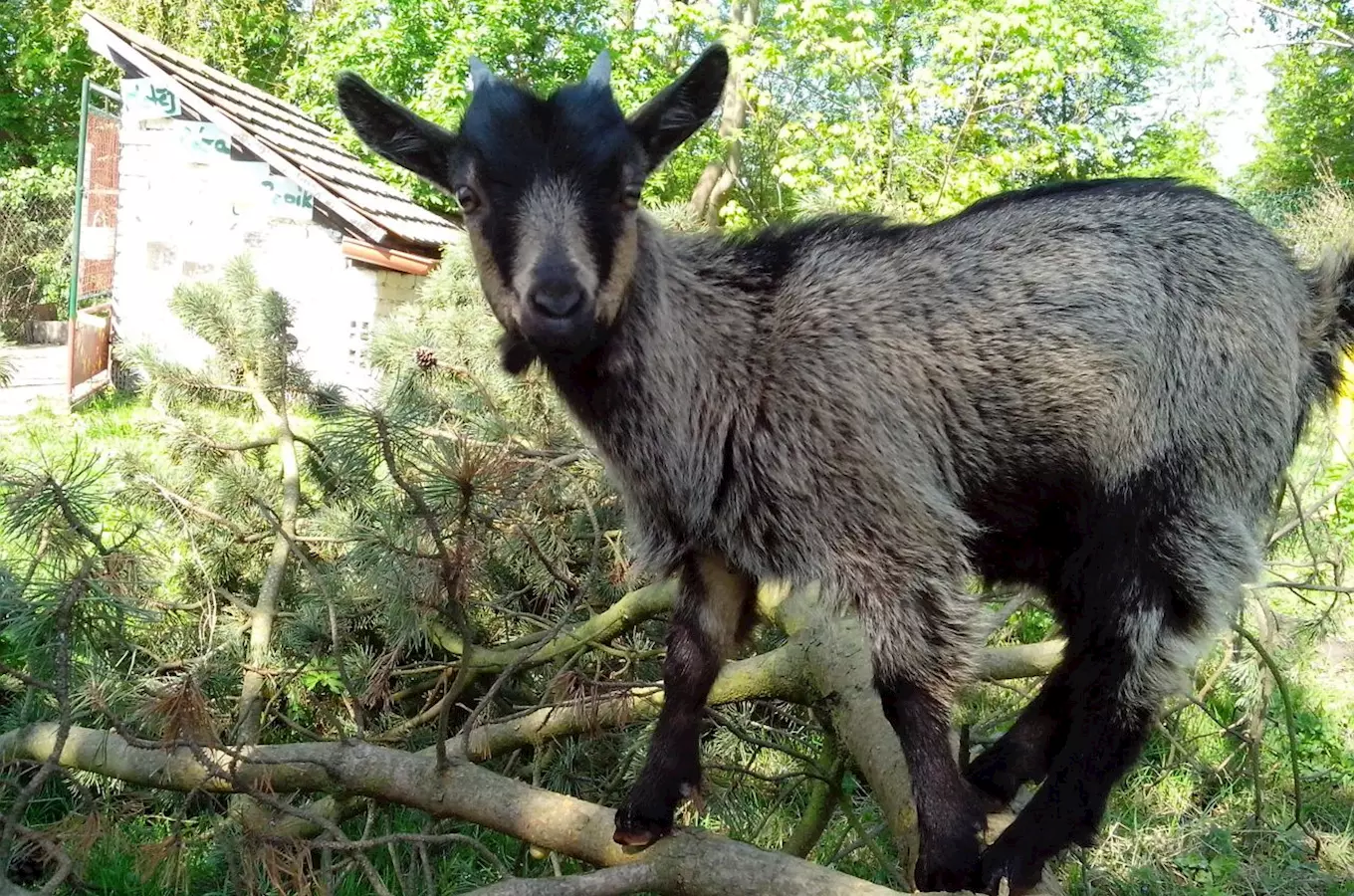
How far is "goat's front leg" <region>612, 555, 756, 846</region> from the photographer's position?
2465 mm

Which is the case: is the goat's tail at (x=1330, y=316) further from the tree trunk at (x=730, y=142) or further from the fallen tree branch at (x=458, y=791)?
the tree trunk at (x=730, y=142)

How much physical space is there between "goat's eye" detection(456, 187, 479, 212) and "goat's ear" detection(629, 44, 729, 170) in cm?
41

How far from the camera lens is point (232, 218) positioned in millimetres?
11031

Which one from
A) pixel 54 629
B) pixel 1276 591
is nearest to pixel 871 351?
pixel 54 629

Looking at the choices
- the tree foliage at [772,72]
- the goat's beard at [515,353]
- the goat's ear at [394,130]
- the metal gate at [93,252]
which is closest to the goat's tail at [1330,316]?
the goat's beard at [515,353]

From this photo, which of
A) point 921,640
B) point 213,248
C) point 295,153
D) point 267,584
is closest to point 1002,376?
point 921,640

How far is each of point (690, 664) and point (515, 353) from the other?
86 centimetres

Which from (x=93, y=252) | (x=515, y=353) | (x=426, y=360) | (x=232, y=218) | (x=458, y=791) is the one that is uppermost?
(x=515, y=353)

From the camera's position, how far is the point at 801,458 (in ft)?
7.88

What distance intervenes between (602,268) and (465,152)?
43cm

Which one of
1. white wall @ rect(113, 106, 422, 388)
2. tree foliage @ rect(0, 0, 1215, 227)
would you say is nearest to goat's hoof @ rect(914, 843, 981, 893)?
tree foliage @ rect(0, 0, 1215, 227)

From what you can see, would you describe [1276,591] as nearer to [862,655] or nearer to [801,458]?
[862,655]

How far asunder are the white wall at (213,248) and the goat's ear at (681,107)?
865cm

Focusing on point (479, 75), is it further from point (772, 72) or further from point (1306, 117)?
point (1306, 117)
